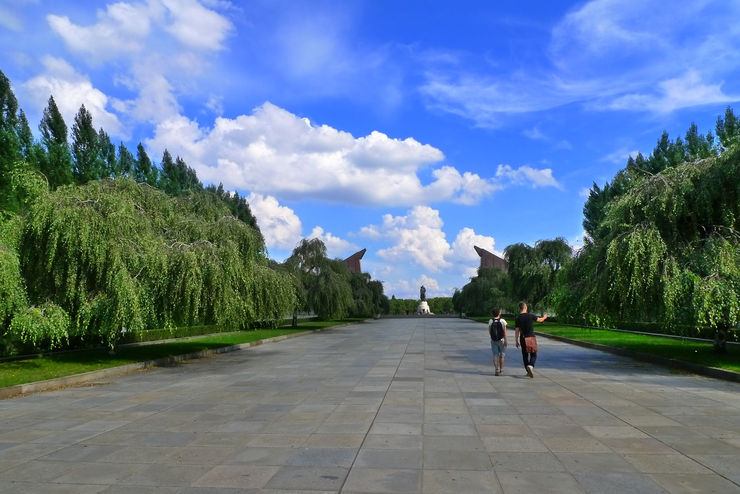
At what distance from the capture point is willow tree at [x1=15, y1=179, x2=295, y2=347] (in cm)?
1382

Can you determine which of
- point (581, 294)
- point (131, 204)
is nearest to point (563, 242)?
point (581, 294)

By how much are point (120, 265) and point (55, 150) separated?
22324 millimetres

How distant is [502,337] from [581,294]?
464 cm

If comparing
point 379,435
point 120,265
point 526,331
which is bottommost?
point 379,435

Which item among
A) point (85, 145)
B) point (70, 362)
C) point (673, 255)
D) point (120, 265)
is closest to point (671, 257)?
point (673, 255)

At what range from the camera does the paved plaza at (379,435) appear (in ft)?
16.0

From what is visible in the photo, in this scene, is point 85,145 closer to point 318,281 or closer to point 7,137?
point 7,137

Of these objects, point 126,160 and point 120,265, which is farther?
point 126,160

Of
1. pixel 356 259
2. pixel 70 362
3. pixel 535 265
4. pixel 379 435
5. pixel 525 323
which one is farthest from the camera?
pixel 356 259

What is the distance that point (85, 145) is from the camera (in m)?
36.3

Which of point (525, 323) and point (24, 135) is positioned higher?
point (24, 135)

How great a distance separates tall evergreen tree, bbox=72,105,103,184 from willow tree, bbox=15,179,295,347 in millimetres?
22012

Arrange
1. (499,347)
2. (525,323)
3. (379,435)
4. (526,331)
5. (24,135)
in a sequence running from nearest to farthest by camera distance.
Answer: (379,435) < (525,323) < (526,331) < (499,347) < (24,135)

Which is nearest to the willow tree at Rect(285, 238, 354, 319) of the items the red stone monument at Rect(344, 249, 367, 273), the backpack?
the backpack
